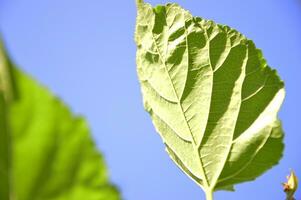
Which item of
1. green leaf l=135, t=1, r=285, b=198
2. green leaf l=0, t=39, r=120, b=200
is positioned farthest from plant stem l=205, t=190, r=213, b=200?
green leaf l=0, t=39, r=120, b=200

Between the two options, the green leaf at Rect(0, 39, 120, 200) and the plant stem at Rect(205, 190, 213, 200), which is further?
the plant stem at Rect(205, 190, 213, 200)

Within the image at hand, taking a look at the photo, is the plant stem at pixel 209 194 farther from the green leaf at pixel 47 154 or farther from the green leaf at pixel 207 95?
the green leaf at pixel 47 154

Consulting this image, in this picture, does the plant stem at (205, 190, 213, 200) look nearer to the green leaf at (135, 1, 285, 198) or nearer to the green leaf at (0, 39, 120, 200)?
the green leaf at (135, 1, 285, 198)

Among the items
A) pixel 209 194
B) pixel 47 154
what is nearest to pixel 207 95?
pixel 209 194

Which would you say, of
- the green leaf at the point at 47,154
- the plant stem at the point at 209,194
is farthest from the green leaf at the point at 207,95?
the green leaf at the point at 47,154

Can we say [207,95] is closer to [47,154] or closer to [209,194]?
[209,194]

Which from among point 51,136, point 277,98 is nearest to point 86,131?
point 51,136
